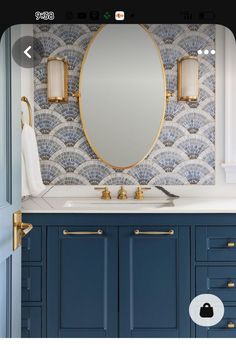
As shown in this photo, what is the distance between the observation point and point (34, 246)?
152cm

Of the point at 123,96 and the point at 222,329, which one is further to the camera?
the point at 123,96

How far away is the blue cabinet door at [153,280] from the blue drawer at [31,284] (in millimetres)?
274

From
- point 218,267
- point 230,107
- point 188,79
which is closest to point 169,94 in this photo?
point 188,79

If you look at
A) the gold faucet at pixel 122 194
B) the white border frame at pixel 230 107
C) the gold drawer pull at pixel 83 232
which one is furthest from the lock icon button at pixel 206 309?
the white border frame at pixel 230 107

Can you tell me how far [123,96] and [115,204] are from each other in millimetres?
458

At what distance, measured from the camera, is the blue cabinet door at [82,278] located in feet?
4.98

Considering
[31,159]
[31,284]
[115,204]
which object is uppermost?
[31,159]

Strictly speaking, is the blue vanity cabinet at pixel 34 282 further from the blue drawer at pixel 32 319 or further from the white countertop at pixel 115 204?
the white countertop at pixel 115 204

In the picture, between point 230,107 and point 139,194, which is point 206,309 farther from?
point 230,107

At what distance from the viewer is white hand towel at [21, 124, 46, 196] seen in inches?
66.0
